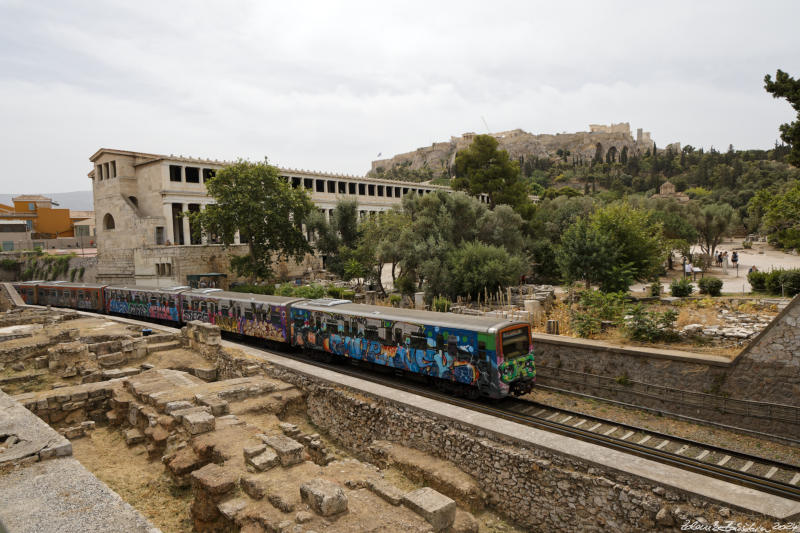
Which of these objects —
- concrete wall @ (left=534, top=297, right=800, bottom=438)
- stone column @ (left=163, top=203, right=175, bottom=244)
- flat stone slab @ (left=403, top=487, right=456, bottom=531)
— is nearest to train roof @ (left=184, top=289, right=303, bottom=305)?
concrete wall @ (left=534, top=297, right=800, bottom=438)

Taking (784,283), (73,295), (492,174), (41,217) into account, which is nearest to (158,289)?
(73,295)

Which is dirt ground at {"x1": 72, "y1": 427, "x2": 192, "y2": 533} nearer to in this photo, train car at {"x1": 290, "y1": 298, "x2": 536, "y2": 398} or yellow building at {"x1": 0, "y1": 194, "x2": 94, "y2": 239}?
train car at {"x1": 290, "y1": 298, "x2": 536, "y2": 398}

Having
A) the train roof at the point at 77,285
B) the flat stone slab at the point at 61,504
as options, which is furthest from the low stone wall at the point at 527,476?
the train roof at the point at 77,285

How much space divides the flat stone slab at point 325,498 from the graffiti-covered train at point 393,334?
20.0ft

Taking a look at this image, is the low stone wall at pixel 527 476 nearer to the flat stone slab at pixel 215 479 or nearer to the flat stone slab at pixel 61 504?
the flat stone slab at pixel 215 479

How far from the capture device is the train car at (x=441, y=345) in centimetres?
1238

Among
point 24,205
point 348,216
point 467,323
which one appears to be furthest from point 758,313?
point 24,205

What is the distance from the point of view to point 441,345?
44.2 feet

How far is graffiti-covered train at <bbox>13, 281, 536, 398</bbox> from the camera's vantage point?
41.0 ft

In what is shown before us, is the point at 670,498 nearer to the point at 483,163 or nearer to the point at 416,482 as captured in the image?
the point at 416,482

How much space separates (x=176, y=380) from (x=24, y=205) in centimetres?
6997

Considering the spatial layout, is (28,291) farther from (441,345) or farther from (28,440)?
(441,345)

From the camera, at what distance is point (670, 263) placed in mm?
38750

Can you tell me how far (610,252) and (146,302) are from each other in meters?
25.5
